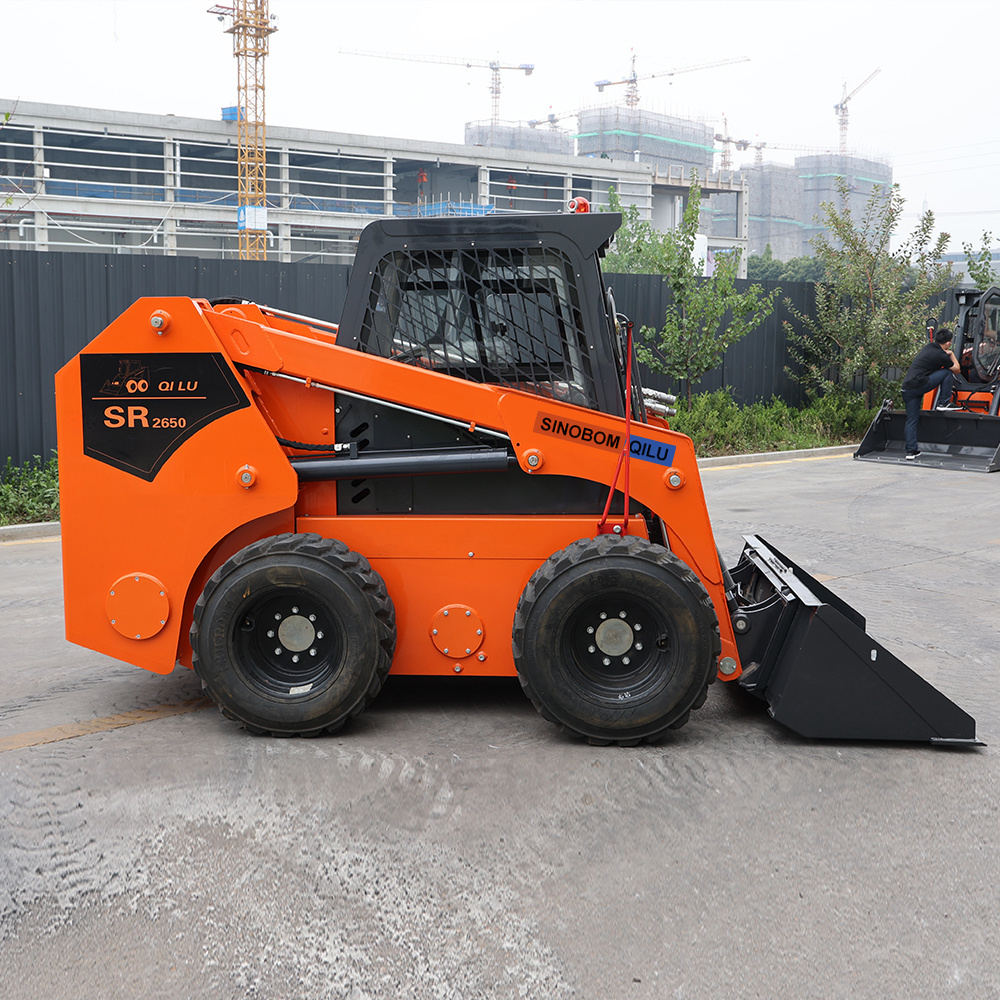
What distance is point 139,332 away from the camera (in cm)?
480

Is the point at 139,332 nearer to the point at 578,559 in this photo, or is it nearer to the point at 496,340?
the point at 496,340

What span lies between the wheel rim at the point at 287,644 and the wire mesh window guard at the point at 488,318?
124cm

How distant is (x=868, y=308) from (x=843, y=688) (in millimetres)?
15711

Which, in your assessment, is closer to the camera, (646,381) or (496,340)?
(496,340)

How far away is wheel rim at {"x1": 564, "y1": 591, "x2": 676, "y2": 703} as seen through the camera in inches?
182

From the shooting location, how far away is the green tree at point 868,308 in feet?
61.1

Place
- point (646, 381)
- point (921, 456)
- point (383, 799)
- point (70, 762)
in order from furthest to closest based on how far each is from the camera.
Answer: point (646, 381) → point (921, 456) → point (70, 762) → point (383, 799)

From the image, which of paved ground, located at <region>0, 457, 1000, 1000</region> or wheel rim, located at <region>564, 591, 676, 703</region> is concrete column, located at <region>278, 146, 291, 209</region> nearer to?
paved ground, located at <region>0, 457, 1000, 1000</region>

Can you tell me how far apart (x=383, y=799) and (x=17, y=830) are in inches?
52.0

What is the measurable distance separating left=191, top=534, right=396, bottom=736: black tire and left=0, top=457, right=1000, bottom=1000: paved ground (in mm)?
166

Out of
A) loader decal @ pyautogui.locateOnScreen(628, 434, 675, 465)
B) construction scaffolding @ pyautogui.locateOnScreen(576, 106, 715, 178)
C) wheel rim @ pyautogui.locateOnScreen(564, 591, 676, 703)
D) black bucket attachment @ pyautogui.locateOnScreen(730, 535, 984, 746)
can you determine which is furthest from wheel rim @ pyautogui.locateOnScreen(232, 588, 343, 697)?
construction scaffolding @ pyautogui.locateOnScreen(576, 106, 715, 178)

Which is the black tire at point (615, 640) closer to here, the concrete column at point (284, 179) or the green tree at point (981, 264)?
the green tree at point (981, 264)

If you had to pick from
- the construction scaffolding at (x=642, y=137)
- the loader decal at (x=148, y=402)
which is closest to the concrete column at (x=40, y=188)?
the loader decal at (x=148, y=402)

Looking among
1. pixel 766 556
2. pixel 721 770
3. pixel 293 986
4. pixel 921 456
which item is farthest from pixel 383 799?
pixel 921 456
